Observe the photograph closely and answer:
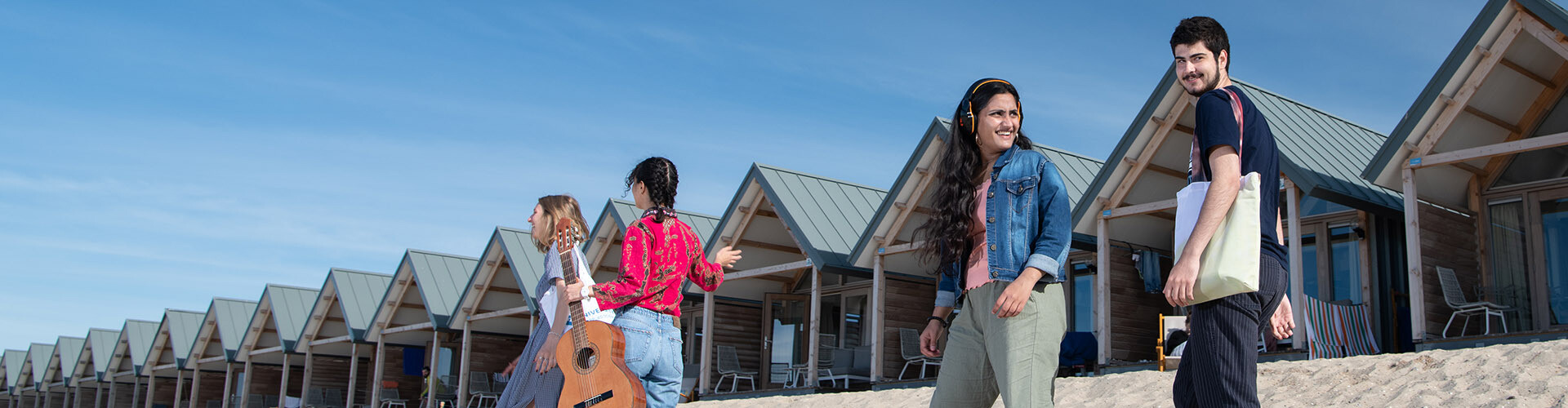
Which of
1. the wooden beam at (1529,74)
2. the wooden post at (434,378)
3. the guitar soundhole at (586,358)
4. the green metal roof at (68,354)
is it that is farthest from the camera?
the green metal roof at (68,354)

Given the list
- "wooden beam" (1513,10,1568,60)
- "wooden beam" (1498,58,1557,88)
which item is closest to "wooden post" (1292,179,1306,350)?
"wooden beam" (1498,58,1557,88)

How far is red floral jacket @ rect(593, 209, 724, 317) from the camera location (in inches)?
183

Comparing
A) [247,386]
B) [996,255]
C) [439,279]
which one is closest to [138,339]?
[247,386]

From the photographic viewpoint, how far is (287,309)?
2928cm

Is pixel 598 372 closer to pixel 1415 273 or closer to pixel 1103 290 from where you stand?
pixel 1415 273

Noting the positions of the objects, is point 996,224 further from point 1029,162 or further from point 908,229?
point 908,229

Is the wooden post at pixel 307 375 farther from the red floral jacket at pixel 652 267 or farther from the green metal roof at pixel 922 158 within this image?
the red floral jacket at pixel 652 267

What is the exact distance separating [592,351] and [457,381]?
20832 millimetres

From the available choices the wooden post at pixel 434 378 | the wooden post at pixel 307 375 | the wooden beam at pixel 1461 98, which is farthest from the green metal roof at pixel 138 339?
the wooden beam at pixel 1461 98

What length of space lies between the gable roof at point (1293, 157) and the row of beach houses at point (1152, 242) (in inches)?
1.2

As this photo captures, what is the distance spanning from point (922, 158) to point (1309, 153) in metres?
4.28

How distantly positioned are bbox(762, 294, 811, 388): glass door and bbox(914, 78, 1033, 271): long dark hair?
14.8 meters

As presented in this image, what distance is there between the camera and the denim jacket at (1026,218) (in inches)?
136

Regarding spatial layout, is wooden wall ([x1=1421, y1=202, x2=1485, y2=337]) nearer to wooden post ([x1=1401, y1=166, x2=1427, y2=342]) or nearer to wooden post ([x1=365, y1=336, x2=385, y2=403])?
wooden post ([x1=1401, y1=166, x2=1427, y2=342])
